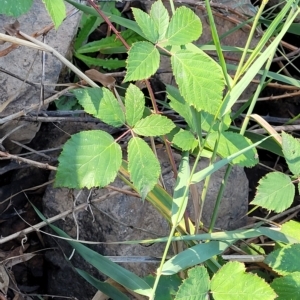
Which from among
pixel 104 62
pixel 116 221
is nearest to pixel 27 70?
pixel 104 62

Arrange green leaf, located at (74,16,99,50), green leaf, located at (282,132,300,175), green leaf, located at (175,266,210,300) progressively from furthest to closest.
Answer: green leaf, located at (74,16,99,50), green leaf, located at (282,132,300,175), green leaf, located at (175,266,210,300)

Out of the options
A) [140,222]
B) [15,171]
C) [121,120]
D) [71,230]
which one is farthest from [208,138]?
[15,171]

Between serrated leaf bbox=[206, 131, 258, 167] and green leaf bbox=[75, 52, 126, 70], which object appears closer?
serrated leaf bbox=[206, 131, 258, 167]

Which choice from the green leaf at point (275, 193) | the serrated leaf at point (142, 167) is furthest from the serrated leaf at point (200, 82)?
the green leaf at point (275, 193)

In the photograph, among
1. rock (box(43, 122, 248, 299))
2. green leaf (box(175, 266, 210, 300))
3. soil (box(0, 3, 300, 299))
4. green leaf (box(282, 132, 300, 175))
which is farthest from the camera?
soil (box(0, 3, 300, 299))

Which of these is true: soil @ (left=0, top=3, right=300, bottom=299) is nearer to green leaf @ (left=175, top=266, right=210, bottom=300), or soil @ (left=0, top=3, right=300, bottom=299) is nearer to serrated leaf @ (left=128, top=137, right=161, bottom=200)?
serrated leaf @ (left=128, top=137, right=161, bottom=200)

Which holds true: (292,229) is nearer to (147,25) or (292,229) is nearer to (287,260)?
(287,260)

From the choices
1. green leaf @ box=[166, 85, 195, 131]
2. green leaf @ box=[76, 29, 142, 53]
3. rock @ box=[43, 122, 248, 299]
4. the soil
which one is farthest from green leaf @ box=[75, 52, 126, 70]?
green leaf @ box=[166, 85, 195, 131]
